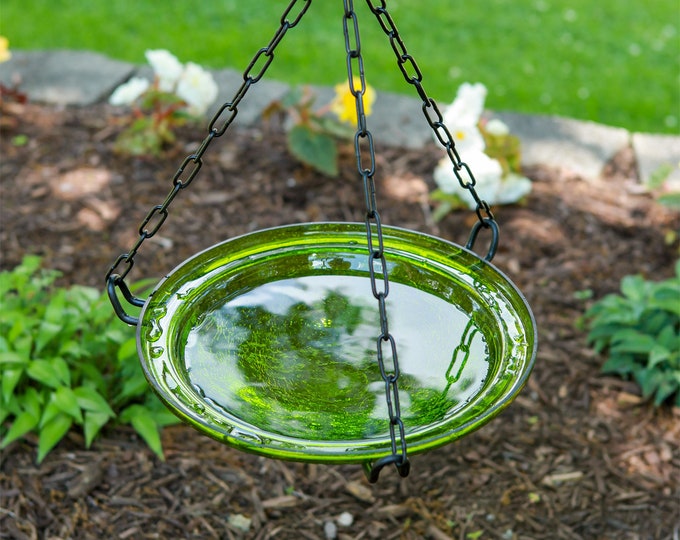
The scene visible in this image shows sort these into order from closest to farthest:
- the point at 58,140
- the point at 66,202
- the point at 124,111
Answer: the point at 66,202, the point at 58,140, the point at 124,111

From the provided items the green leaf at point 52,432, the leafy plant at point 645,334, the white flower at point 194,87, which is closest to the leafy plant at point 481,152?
the leafy plant at point 645,334

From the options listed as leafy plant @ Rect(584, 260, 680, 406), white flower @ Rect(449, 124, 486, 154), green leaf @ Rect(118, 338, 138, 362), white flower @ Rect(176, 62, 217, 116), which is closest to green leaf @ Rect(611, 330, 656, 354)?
leafy plant @ Rect(584, 260, 680, 406)

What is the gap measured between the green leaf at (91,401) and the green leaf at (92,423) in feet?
0.04

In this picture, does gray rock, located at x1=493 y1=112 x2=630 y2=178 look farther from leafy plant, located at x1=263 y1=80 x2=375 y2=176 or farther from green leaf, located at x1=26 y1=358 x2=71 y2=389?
green leaf, located at x1=26 y1=358 x2=71 y2=389

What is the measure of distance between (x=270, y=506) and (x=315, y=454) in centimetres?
133

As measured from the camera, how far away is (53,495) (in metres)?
2.52

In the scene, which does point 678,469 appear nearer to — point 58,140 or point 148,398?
point 148,398

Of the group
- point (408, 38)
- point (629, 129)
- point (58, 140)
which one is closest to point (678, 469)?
point (629, 129)

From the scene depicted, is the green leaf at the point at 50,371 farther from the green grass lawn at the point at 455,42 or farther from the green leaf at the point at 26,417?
the green grass lawn at the point at 455,42

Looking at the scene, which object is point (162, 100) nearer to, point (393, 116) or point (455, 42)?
point (393, 116)

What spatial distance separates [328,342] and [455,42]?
4432 millimetres

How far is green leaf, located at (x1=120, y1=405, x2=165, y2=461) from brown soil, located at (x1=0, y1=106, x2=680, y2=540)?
9 centimetres

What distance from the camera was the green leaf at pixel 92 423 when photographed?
2543 millimetres

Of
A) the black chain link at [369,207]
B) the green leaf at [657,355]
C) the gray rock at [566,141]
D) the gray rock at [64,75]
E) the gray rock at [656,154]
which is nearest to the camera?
the black chain link at [369,207]
